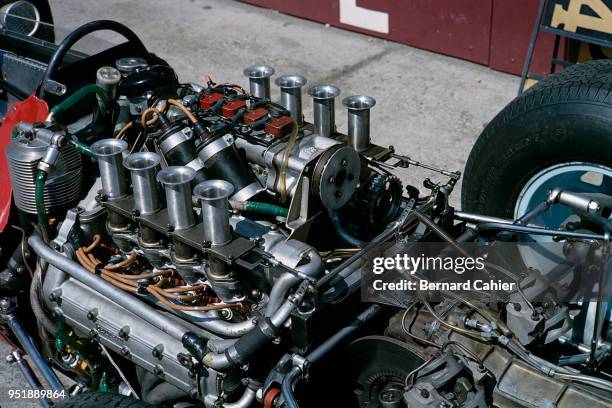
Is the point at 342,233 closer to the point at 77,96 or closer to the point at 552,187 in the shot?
the point at 552,187

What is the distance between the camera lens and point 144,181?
2504 millimetres

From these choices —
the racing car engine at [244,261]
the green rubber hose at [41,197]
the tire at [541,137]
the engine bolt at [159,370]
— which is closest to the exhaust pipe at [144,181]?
the racing car engine at [244,261]

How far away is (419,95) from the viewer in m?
5.75

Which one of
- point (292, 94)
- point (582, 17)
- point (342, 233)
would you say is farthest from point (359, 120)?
point (582, 17)

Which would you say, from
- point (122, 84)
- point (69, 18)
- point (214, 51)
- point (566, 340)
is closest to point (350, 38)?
point (214, 51)

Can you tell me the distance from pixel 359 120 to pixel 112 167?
881 millimetres

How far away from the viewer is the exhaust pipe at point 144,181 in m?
2.50

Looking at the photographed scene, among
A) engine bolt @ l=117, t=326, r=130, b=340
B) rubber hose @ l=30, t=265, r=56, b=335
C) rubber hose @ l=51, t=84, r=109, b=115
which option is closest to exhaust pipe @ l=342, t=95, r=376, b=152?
rubber hose @ l=51, t=84, r=109, b=115

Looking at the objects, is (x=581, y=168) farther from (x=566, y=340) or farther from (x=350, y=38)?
(x=350, y=38)

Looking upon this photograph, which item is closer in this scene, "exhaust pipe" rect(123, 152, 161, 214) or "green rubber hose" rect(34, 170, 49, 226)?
"exhaust pipe" rect(123, 152, 161, 214)

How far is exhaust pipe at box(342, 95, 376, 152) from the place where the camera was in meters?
2.83

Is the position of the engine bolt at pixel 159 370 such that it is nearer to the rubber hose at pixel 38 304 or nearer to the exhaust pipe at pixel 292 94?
the rubber hose at pixel 38 304

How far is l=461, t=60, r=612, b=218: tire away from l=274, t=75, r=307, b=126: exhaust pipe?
0.78 m

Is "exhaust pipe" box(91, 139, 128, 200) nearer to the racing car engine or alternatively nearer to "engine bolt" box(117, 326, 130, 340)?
the racing car engine
